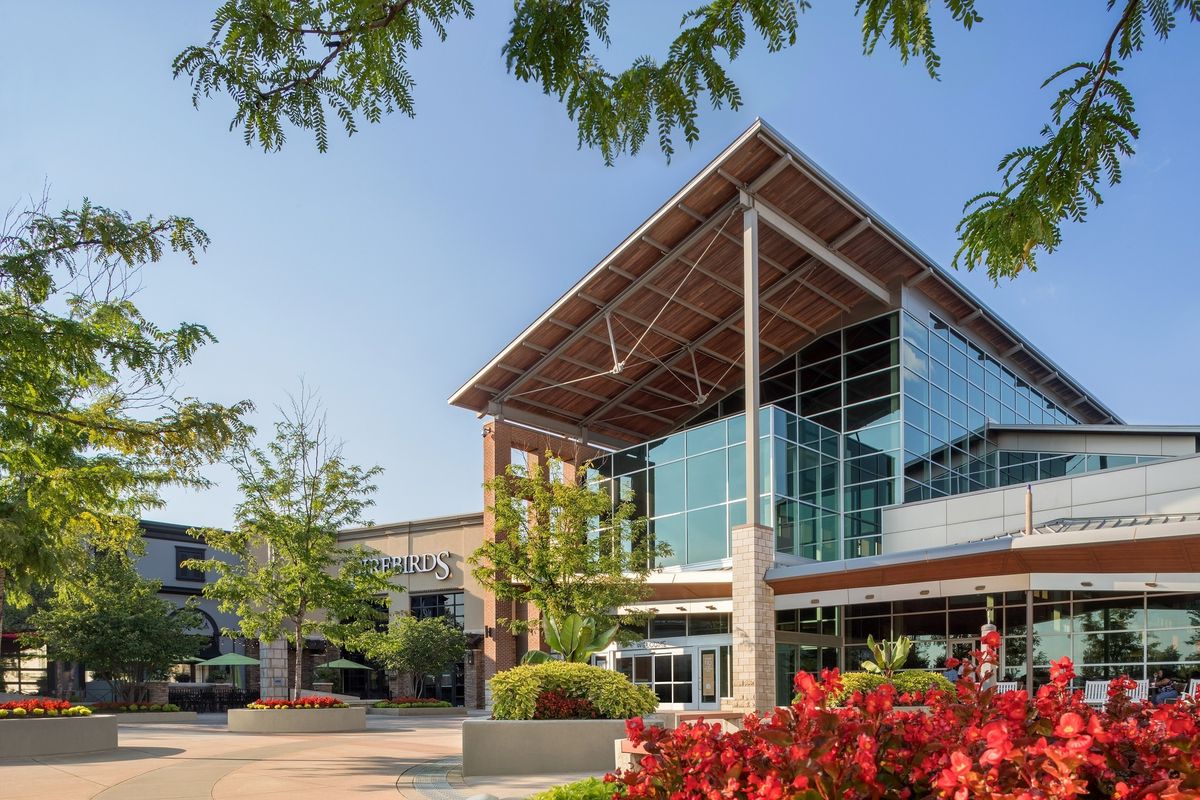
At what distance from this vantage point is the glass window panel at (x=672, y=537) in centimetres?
3141

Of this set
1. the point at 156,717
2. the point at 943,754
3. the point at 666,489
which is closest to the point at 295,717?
the point at 156,717

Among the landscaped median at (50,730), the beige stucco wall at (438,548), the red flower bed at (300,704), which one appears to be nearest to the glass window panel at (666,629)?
the red flower bed at (300,704)

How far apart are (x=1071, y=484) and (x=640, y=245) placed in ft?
42.9

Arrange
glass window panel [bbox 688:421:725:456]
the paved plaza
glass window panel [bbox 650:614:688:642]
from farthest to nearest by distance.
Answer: glass window panel [bbox 650:614:688:642], glass window panel [bbox 688:421:725:456], the paved plaza

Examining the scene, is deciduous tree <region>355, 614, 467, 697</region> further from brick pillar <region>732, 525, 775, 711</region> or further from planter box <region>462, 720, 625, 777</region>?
planter box <region>462, 720, 625, 777</region>

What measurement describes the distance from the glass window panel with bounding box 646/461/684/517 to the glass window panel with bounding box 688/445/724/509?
0.43 metres

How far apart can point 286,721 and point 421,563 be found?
20805 millimetres

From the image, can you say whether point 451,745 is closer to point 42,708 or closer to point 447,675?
point 42,708

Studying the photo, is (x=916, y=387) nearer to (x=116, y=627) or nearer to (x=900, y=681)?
(x=900, y=681)

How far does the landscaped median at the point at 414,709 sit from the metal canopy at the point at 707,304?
410 inches

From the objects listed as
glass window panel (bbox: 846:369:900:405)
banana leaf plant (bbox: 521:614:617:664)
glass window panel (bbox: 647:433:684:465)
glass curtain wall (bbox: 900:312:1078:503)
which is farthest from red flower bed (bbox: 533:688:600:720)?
glass window panel (bbox: 846:369:900:405)

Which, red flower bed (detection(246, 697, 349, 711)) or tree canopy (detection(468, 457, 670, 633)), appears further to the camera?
tree canopy (detection(468, 457, 670, 633))

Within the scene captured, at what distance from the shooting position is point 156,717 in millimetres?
31141

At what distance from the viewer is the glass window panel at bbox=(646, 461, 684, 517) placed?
105ft
